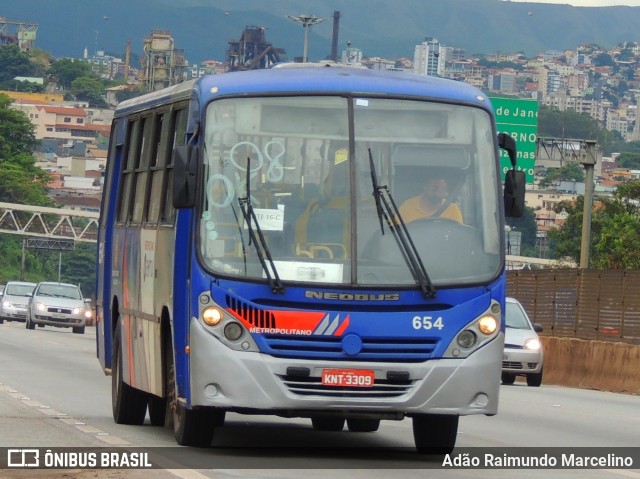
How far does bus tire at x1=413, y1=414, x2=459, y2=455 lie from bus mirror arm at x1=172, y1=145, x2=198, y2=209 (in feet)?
7.87

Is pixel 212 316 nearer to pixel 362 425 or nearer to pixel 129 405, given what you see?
pixel 129 405

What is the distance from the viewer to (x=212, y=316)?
13172 millimetres

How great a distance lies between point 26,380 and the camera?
933 inches

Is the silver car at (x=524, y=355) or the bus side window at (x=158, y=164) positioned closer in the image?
the bus side window at (x=158, y=164)

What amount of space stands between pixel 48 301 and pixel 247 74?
125ft

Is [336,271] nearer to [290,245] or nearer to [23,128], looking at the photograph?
[290,245]

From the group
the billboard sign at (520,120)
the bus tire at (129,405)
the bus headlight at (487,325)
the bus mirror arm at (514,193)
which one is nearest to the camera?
the bus headlight at (487,325)

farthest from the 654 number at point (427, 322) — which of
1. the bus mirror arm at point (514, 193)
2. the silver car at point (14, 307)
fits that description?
the silver car at point (14, 307)

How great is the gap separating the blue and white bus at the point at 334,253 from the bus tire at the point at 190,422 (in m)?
0.02

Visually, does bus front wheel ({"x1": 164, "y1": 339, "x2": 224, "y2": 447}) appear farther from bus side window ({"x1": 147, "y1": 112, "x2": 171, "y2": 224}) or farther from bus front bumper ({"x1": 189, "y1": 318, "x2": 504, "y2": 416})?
bus side window ({"x1": 147, "y1": 112, "x2": 171, "y2": 224})


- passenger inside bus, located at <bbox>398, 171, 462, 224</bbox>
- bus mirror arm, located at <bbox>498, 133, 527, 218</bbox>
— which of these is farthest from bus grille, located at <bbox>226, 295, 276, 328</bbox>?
bus mirror arm, located at <bbox>498, 133, 527, 218</bbox>

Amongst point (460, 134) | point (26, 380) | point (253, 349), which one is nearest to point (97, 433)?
point (253, 349)

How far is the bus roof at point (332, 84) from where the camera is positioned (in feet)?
45.3

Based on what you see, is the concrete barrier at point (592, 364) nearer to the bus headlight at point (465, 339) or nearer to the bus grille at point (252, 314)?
the bus headlight at point (465, 339)
